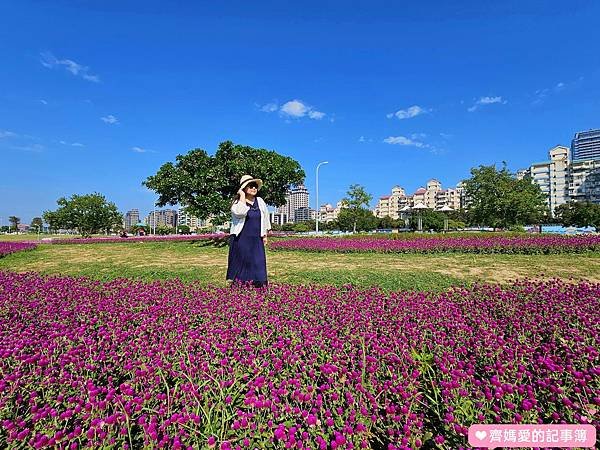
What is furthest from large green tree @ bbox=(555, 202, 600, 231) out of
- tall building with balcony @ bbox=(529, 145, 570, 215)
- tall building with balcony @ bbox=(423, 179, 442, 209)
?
tall building with balcony @ bbox=(423, 179, 442, 209)

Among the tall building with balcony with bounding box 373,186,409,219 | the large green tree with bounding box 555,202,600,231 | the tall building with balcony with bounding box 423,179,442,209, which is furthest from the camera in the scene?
the tall building with balcony with bounding box 373,186,409,219

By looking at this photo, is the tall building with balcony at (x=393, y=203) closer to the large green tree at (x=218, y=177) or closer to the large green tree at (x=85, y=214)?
the large green tree at (x=85, y=214)

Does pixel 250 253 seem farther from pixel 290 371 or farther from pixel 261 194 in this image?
pixel 261 194

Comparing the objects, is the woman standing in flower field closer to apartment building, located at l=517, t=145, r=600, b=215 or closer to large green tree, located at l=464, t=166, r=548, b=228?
large green tree, located at l=464, t=166, r=548, b=228

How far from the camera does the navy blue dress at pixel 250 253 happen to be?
5531mm

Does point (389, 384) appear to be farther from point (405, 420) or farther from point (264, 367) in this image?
point (264, 367)

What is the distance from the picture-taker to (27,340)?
2.81 meters

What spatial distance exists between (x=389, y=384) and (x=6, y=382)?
7.97 feet

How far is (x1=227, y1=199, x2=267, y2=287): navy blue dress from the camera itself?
553 cm

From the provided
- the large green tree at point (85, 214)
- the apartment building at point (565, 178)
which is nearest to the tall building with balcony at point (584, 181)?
the apartment building at point (565, 178)

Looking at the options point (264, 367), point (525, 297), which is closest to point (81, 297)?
point (264, 367)

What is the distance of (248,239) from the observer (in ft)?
18.3

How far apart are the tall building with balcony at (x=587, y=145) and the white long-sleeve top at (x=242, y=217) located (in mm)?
184728

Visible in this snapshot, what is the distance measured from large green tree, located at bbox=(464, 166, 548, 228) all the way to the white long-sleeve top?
109 ft
